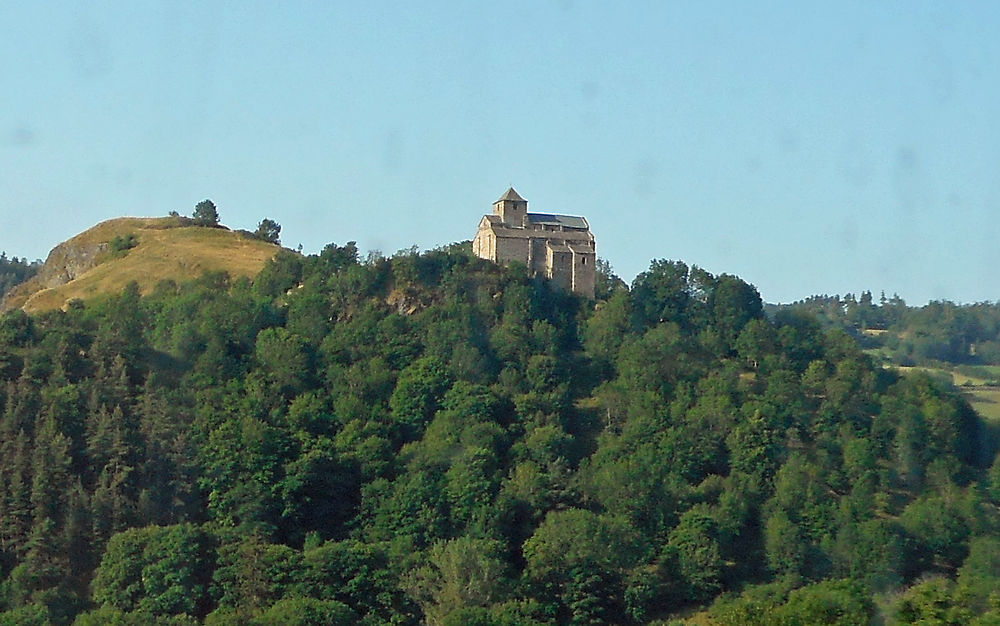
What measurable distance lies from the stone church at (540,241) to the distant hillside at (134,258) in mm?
13127

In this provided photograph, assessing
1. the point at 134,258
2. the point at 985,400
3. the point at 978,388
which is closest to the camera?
the point at 985,400

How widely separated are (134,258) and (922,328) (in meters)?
51.7

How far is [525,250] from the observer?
216 ft

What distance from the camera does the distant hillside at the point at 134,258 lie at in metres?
72.0

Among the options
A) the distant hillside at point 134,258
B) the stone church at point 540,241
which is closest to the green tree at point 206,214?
the distant hillside at point 134,258

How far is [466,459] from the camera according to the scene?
179 feet

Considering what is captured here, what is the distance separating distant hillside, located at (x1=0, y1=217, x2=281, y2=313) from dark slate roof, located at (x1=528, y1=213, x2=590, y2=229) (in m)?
14.6

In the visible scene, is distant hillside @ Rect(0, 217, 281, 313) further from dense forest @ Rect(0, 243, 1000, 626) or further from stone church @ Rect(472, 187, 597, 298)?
stone church @ Rect(472, 187, 597, 298)

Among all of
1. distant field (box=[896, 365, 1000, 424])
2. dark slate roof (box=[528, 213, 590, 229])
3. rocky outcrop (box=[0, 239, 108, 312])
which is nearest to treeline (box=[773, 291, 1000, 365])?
distant field (box=[896, 365, 1000, 424])

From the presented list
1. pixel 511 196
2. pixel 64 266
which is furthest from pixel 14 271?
pixel 511 196

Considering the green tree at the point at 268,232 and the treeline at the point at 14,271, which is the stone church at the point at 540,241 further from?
the treeline at the point at 14,271

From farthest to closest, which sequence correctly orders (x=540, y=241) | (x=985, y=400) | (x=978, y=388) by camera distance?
(x=978, y=388), (x=985, y=400), (x=540, y=241)

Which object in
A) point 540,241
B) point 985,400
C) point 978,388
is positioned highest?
point 540,241

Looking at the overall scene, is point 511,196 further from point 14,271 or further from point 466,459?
point 14,271
